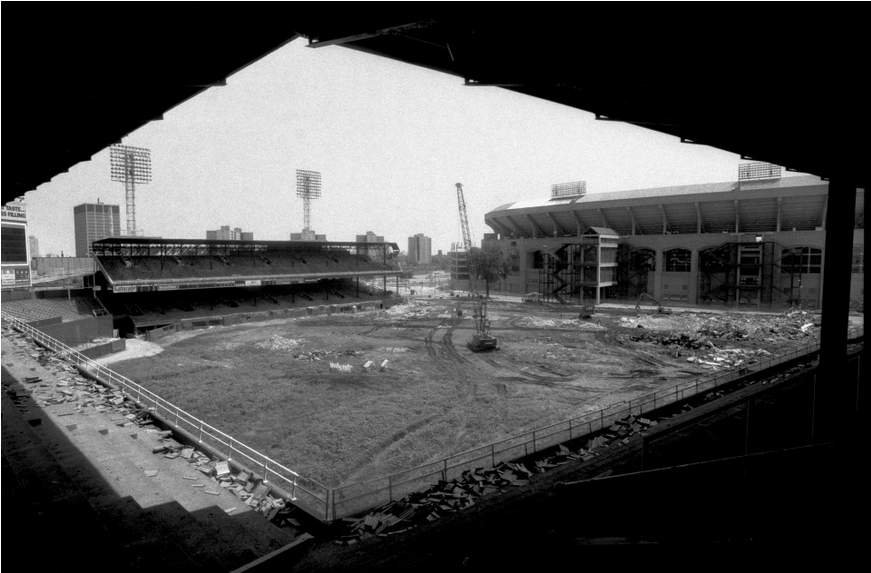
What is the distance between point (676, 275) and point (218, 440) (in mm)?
58604

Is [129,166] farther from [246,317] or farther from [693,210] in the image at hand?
[693,210]

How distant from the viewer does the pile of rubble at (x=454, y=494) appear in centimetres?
984

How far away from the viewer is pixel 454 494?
11.3m

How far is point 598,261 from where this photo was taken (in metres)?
55.9

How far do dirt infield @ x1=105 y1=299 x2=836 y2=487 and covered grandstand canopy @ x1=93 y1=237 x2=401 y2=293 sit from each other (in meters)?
10.7

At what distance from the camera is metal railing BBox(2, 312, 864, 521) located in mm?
11133

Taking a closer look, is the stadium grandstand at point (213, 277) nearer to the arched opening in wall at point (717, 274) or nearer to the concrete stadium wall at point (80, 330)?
the concrete stadium wall at point (80, 330)

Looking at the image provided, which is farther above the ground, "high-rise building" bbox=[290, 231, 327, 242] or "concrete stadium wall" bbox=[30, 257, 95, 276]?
"high-rise building" bbox=[290, 231, 327, 242]

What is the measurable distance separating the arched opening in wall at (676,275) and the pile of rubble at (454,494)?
161 feet

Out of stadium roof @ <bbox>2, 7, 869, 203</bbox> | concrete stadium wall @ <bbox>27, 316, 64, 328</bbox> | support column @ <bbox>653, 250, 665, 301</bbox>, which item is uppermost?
stadium roof @ <bbox>2, 7, 869, 203</bbox>

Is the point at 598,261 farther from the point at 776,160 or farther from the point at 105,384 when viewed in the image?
the point at 105,384

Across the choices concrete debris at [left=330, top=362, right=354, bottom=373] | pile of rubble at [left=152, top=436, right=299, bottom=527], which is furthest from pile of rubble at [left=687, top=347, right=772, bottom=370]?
pile of rubble at [left=152, top=436, right=299, bottom=527]

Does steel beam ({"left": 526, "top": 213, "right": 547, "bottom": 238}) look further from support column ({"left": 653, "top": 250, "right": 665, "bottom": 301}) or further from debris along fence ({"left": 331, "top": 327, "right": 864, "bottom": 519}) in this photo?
debris along fence ({"left": 331, "top": 327, "right": 864, "bottom": 519})

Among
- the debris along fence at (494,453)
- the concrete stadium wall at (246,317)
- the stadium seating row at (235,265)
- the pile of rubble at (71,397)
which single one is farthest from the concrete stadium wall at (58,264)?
the debris along fence at (494,453)
